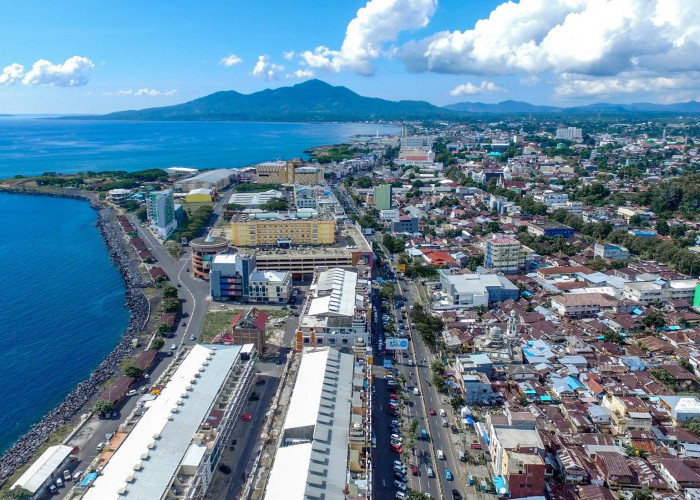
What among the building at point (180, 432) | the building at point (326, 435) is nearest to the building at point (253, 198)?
the building at point (180, 432)

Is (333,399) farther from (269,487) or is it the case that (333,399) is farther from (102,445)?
(102,445)

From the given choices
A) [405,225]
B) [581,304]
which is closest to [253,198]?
[405,225]

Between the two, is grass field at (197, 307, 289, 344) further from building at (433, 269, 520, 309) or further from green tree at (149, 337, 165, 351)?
building at (433, 269, 520, 309)

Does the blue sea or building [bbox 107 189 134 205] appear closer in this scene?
the blue sea

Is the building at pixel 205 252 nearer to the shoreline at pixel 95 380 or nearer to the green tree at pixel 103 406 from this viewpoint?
the shoreline at pixel 95 380

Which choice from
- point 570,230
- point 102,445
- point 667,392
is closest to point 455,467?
point 667,392

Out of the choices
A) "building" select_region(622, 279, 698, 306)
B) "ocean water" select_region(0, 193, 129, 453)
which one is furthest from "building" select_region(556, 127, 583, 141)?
"ocean water" select_region(0, 193, 129, 453)
